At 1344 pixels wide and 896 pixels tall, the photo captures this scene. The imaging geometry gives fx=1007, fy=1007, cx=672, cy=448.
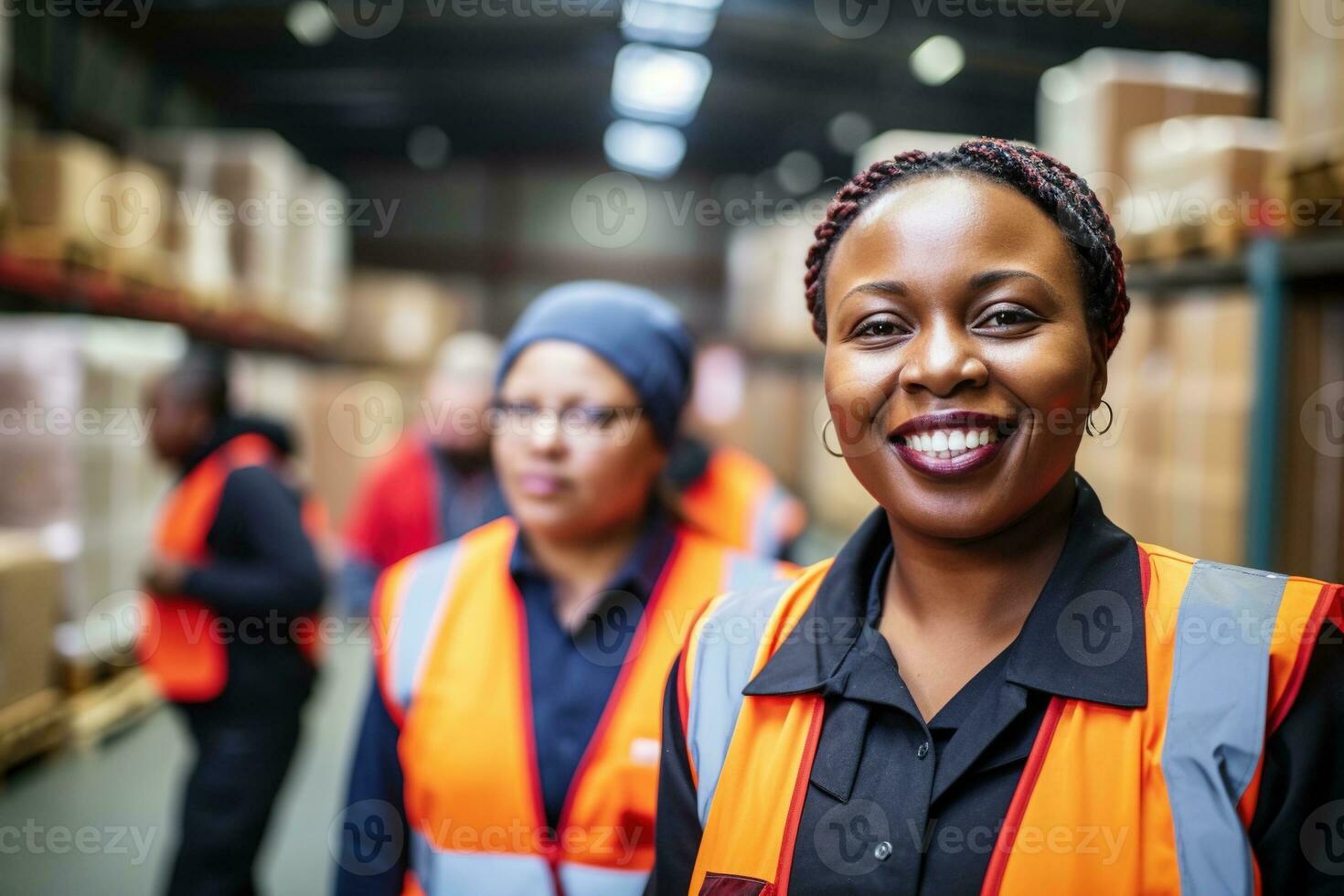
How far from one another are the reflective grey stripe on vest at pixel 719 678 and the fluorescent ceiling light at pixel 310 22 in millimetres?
8119

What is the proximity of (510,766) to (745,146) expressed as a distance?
479 inches

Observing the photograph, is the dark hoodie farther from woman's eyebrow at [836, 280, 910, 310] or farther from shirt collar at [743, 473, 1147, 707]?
woman's eyebrow at [836, 280, 910, 310]

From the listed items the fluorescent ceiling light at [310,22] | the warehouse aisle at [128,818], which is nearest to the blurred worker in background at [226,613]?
the warehouse aisle at [128,818]

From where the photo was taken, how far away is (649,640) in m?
1.85

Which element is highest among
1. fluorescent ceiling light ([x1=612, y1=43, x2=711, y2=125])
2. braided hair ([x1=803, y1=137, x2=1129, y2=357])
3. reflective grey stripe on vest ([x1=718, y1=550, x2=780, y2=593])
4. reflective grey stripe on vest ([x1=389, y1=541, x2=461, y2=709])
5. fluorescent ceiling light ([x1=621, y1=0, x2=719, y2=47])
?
fluorescent ceiling light ([x1=612, y1=43, x2=711, y2=125])

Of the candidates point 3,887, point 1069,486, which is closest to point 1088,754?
point 1069,486

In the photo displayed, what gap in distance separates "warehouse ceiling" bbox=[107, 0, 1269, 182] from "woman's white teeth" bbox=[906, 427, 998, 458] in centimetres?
612

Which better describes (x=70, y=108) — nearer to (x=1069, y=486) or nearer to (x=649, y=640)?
(x=649, y=640)

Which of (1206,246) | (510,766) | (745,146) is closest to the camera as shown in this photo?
(510,766)

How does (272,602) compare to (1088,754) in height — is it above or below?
below

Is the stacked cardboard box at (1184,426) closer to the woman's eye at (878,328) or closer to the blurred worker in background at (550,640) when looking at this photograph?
the blurred worker in background at (550,640)

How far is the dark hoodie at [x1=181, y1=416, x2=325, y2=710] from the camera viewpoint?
10.2 feet

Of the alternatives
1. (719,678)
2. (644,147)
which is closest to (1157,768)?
(719,678)

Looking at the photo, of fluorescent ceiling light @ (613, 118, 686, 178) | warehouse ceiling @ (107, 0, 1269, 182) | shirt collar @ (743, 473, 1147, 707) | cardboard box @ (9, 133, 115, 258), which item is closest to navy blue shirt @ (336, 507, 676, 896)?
shirt collar @ (743, 473, 1147, 707)
